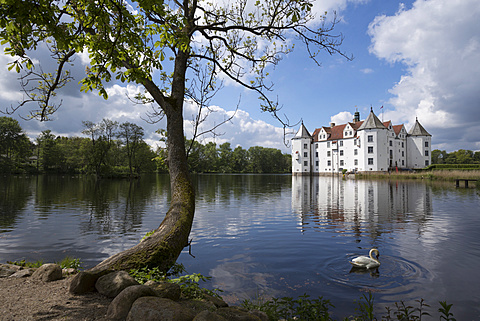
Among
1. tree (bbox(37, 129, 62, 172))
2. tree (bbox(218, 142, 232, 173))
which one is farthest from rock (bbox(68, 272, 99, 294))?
tree (bbox(218, 142, 232, 173))

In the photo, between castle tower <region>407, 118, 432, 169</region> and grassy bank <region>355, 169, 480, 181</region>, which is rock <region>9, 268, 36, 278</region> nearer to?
grassy bank <region>355, 169, 480, 181</region>

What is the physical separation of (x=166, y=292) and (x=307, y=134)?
258 feet

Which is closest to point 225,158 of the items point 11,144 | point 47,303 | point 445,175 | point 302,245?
point 11,144

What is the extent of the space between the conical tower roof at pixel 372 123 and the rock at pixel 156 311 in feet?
226

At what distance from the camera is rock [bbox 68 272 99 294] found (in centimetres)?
394

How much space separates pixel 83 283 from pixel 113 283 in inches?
18.6

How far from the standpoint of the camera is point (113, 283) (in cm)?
396

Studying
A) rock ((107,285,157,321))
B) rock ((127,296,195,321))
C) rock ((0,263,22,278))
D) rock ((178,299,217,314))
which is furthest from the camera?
rock ((0,263,22,278))

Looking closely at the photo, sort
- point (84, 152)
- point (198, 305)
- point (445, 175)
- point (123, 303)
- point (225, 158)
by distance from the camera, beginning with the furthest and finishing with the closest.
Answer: point (225, 158) < point (84, 152) < point (445, 175) < point (198, 305) < point (123, 303)

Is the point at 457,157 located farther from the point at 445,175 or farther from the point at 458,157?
the point at 445,175

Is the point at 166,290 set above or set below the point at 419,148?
below

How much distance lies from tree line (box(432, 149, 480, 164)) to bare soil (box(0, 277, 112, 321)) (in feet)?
481

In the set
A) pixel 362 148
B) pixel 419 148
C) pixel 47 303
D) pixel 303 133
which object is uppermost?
pixel 303 133

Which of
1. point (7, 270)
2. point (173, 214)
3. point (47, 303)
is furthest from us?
point (173, 214)
